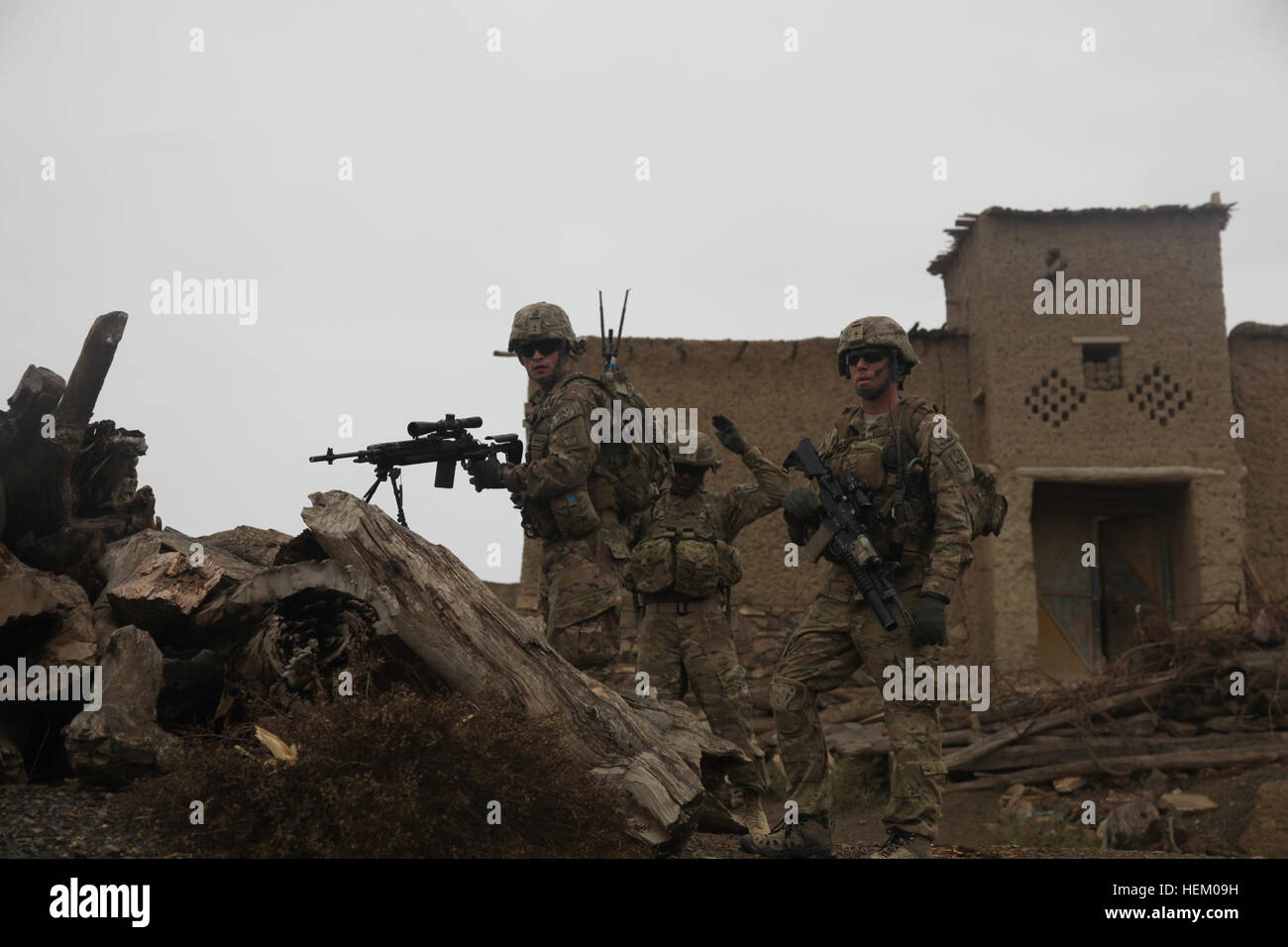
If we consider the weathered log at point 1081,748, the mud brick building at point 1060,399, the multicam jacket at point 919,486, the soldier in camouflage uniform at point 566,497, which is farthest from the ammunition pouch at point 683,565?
the mud brick building at point 1060,399

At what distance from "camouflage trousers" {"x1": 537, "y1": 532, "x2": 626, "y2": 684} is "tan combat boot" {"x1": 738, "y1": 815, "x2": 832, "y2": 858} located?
5.60ft

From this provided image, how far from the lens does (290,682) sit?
4.67 m

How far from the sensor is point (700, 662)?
7715mm

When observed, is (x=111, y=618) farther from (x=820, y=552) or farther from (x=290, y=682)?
(x=820, y=552)

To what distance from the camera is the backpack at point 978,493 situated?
526 centimetres

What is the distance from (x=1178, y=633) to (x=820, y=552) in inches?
284

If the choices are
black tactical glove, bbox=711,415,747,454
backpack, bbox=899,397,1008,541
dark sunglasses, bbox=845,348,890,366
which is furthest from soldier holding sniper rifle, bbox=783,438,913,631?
black tactical glove, bbox=711,415,747,454

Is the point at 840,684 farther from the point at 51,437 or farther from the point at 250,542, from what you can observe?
the point at 51,437

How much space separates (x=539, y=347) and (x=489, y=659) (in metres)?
2.52

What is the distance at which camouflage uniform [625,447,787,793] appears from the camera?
300 inches

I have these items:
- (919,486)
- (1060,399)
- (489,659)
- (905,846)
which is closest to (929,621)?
(919,486)

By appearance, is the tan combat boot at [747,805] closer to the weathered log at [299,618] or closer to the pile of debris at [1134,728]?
the weathered log at [299,618]

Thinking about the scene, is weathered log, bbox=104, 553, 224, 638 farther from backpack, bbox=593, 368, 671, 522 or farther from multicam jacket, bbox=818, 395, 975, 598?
multicam jacket, bbox=818, 395, 975, 598
